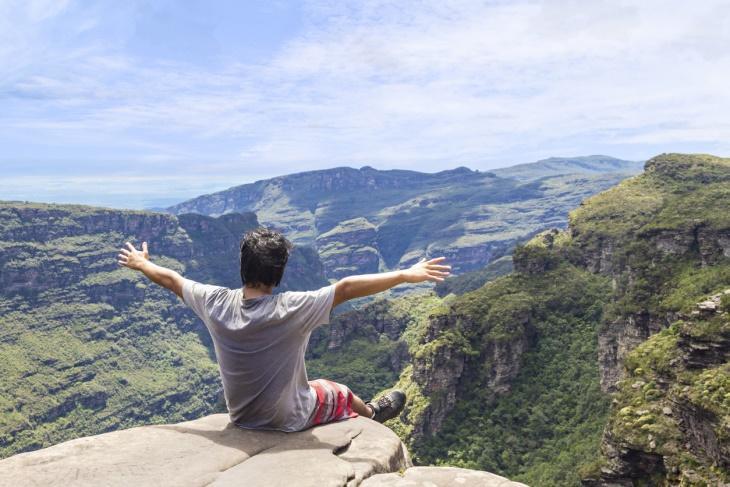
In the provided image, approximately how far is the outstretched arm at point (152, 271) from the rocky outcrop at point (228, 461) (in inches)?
116

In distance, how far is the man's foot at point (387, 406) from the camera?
13584mm

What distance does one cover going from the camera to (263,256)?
33.0 feet

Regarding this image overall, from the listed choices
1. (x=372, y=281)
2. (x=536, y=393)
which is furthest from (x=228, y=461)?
(x=536, y=393)

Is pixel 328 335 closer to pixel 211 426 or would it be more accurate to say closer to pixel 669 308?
pixel 669 308

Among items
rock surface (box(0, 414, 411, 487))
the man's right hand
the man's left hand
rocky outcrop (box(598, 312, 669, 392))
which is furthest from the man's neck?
rocky outcrop (box(598, 312, 669, 392))

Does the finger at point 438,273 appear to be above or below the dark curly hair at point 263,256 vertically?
below

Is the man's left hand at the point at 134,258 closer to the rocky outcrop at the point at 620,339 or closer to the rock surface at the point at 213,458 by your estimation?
the rock surface at the point at 213,458

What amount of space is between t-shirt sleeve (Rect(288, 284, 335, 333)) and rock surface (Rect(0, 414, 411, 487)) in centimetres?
228

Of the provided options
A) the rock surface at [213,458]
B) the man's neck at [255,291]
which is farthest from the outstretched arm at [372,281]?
the rock surface at [213,458]

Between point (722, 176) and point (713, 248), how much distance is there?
64970 millimetres

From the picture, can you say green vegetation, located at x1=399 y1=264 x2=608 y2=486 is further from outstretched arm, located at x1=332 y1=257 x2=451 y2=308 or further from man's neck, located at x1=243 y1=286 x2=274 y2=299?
man's neck, located at x1=243 y1=286 x2=274 y2=299

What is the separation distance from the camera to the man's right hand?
10367mm

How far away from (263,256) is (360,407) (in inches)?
191

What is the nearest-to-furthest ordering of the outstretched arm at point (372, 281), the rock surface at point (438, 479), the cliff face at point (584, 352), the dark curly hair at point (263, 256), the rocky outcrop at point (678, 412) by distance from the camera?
1. the rock surface at point (438, 479)
2. the outstretched arm at point (372, 281)
3. the dark curly hair at point (263, 256)
4. the rocky outcrop at point (678, 412)
5. the cliff face at point (584, 352)
